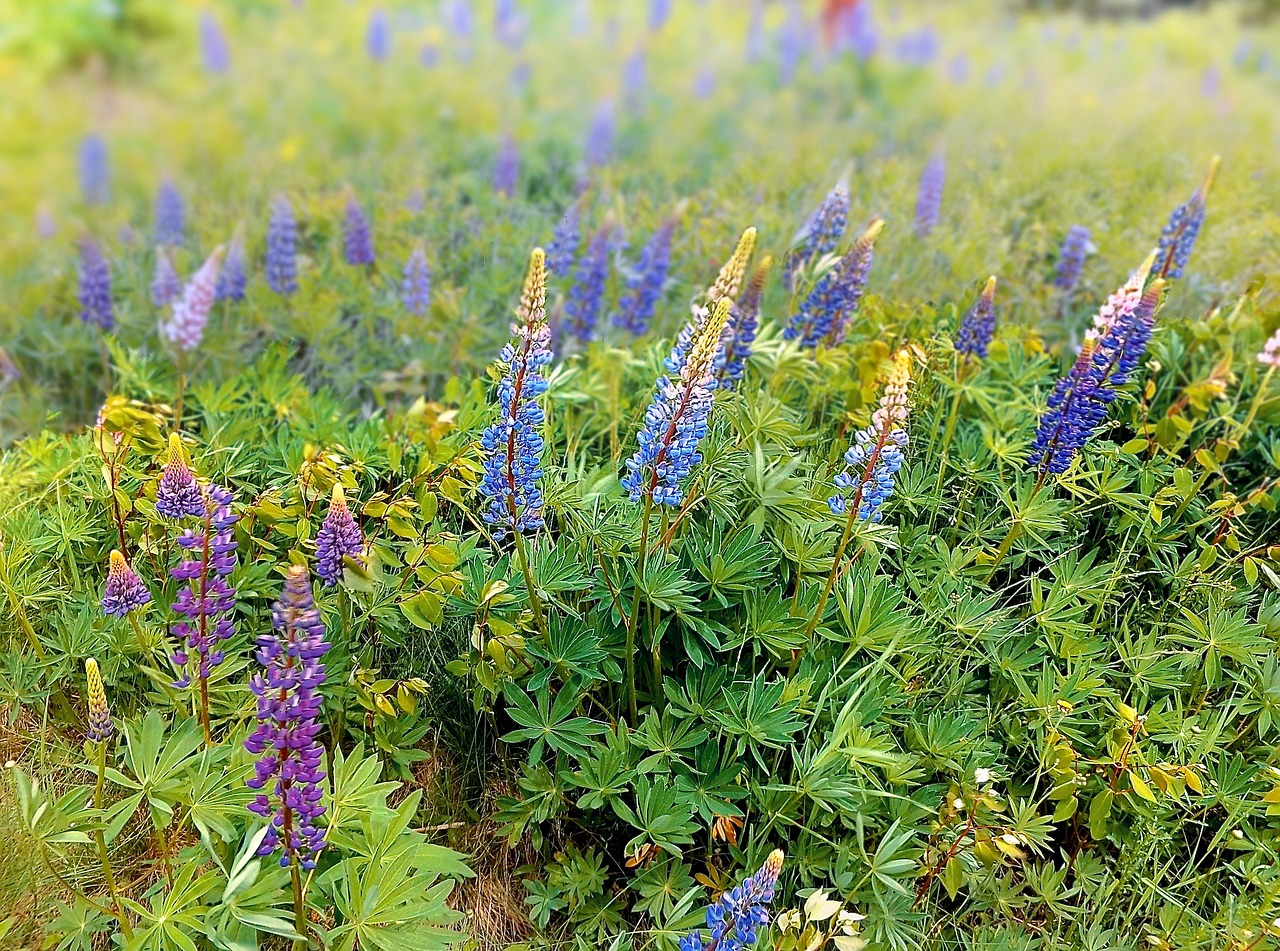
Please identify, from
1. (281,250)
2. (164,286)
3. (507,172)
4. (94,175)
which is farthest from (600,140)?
(94,175)

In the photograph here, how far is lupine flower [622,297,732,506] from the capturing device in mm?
1694

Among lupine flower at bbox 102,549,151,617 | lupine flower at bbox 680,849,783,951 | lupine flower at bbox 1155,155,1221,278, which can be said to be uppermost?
lupine flower at bbox 1155,155,1221,278

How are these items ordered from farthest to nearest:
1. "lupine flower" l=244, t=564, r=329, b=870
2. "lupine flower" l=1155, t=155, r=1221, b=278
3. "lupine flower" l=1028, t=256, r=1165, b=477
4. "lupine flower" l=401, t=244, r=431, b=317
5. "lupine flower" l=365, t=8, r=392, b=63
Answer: "lupine flower" l=365, t=8, r=392, b=63 < "lupine flower" l=401, t=244, r=431, b=317 < "lupine flower" l=1155, t=155, r=1221, b=278 < "lupine flower" l=1028, t=256, r=1165, b=477 < "lupine flower" l=244, t=564, r=329, b=870

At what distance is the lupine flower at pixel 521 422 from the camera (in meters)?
1.76

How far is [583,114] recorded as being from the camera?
5832mm

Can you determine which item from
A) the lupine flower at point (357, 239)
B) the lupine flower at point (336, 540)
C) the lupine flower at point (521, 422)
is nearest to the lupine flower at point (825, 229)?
the lupine flower at point (521, 422)

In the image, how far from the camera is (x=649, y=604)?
207 centimetres

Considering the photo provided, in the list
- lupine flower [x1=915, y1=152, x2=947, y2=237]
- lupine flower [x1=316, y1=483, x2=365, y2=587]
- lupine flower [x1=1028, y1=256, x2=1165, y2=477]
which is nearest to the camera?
lupine flower [x1=316, y1=483, x2=365, y2=587]

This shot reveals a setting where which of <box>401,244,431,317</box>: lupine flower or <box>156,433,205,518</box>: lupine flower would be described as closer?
<box>156,433,205,518</box>: lupine flower

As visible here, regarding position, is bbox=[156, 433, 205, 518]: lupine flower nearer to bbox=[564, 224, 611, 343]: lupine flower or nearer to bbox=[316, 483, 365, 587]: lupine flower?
bbox=[316, 483, 365, 587]: lupine flower

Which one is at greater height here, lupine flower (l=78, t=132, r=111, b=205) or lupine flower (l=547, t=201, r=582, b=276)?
lupine flower (l=547, t=201, r=582, b=276)

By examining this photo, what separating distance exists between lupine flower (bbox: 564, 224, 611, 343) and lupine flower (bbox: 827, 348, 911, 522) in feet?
4.61

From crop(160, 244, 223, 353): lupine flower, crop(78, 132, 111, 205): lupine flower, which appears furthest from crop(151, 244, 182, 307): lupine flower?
crop(78, 132, 111, 205): lupine flower

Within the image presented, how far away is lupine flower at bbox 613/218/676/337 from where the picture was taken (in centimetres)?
319
